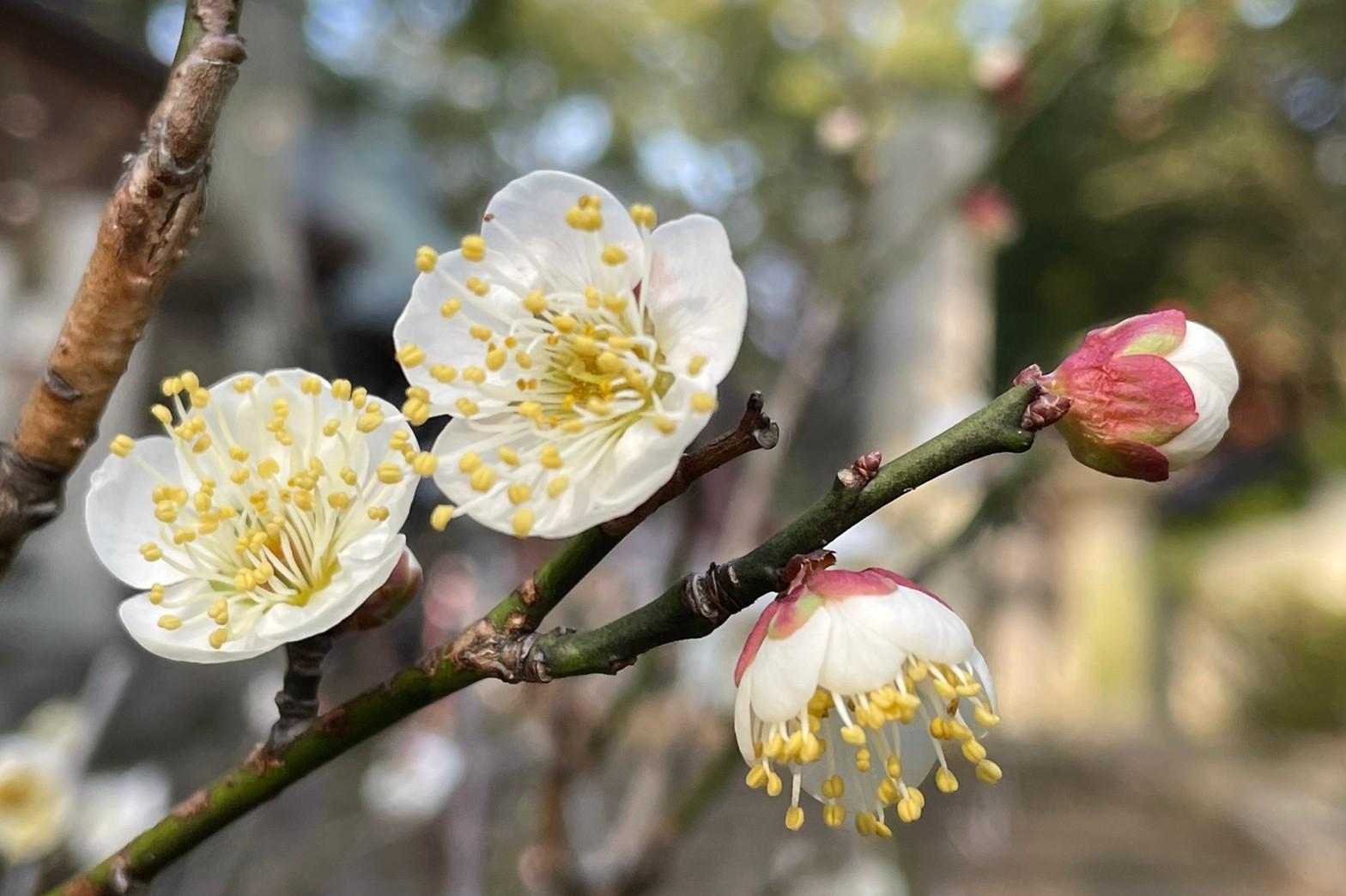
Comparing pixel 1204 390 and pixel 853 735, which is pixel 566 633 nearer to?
pixel 853 735

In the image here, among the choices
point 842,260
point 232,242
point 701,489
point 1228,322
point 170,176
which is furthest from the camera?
point 1228,322

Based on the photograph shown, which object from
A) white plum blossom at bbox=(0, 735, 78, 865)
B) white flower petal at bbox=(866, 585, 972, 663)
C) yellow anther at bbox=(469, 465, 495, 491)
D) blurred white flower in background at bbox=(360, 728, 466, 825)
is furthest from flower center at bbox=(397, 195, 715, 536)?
blurred white flower in background at bbox=(360, 728, 466, 825)

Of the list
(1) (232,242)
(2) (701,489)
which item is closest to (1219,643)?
(2) (701,489)

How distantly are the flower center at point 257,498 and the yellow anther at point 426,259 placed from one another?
6cm

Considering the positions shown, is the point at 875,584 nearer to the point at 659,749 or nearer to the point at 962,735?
the point at 962,735

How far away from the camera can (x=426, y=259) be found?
13.6 inches

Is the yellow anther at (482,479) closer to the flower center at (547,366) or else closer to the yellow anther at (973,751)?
the flower center at (547,366)

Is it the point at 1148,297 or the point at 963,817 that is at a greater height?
the point at 1148,297

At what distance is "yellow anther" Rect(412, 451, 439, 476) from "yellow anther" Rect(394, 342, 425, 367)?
42 millimetres

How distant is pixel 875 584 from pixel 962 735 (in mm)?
63

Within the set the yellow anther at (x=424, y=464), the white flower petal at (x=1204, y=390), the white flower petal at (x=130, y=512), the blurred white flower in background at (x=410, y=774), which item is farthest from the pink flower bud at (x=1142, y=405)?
the blurred white flower in background at (x=410, y=774)

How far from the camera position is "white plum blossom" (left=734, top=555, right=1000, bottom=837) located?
31cm

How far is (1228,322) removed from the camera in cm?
374

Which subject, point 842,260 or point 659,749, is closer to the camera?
point 659,749
